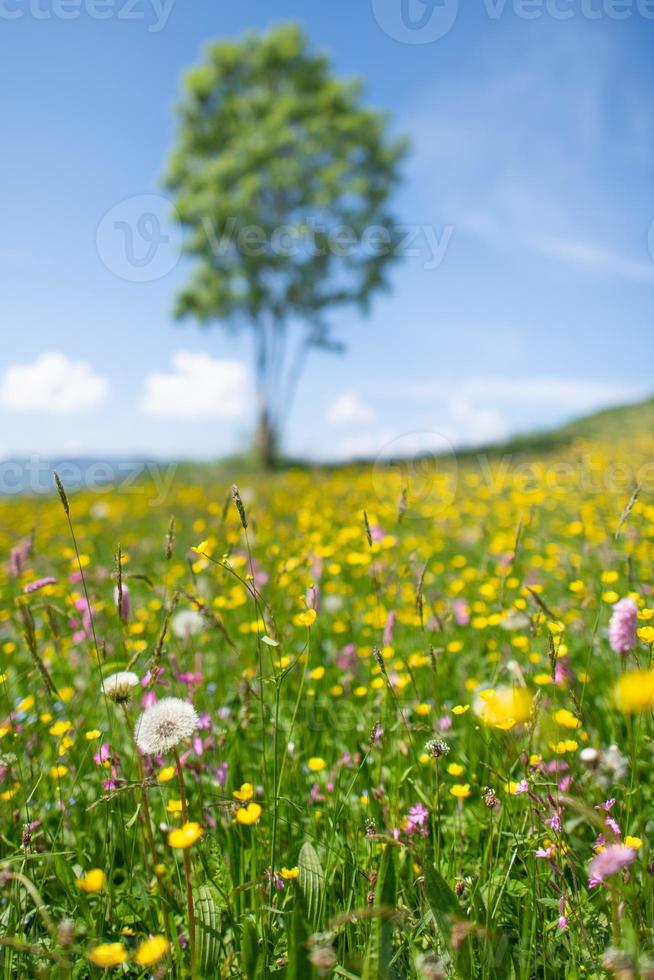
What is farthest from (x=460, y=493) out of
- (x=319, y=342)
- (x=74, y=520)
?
(x=319, y=342)

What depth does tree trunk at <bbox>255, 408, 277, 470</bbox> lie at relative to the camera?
1944 centimetres

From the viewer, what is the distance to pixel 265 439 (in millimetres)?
19469

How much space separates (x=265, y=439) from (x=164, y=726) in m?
18.2

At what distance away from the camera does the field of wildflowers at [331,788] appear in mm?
1221

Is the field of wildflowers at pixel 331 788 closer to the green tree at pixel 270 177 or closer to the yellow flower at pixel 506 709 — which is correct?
the yellow flower at pixel 506 709

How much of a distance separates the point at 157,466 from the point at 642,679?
49.7 ft

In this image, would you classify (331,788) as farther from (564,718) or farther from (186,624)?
(186,624)

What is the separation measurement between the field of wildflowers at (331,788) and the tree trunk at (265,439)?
1612cm

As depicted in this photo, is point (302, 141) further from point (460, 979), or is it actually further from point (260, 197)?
point (460, 979)

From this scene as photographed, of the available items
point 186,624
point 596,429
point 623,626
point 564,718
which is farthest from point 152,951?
point 596,429

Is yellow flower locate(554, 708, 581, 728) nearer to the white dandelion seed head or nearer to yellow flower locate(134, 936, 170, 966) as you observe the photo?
the white dandelion seed head

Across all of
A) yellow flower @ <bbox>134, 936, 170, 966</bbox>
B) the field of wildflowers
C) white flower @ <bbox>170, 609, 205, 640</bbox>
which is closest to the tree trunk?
the field of wildflowers

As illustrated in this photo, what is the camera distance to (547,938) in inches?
53.1

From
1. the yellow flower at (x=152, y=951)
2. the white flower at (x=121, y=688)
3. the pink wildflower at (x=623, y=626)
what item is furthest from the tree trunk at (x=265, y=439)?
the yellow flower at (x=152, y=951)
